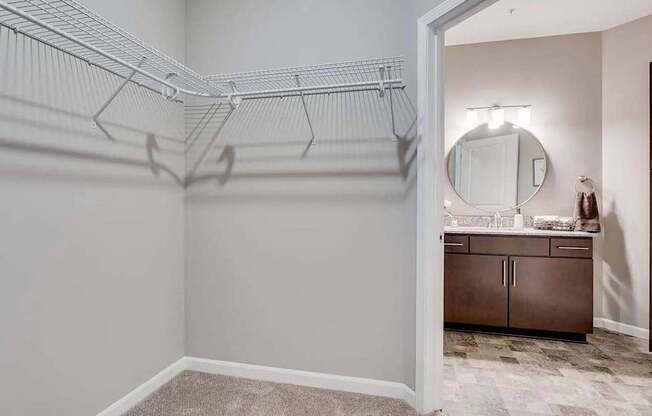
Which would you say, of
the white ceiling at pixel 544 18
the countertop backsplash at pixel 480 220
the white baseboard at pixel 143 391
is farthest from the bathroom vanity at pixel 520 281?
the white baseboard at pixel 143 391

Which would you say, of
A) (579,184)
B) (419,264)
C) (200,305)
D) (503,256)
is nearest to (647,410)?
(503,256)

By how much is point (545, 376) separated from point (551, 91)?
247cm

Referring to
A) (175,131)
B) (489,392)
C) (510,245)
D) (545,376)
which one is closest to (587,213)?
(510,245)

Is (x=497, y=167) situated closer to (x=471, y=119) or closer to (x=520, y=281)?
(x=471, y=119)

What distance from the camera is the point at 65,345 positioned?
151 centimetres

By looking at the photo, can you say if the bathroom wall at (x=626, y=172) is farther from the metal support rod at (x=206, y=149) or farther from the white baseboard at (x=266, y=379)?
the metal support rod at (x=206, y=149)

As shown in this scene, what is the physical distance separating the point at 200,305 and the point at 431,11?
211 centimetres

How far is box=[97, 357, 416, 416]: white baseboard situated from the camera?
186 cm

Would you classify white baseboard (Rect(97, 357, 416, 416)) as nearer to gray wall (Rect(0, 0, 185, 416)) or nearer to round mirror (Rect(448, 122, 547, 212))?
gray wall (Rect(0, 0, 185, 416))

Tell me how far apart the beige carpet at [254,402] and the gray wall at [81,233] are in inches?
6.7

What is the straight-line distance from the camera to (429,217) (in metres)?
1.76

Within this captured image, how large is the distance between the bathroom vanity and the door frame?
1.31 meters

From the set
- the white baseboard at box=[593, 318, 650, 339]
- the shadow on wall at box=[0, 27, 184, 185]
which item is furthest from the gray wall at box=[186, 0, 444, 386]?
the white baseboard at box=[593, 318, 650, 339]

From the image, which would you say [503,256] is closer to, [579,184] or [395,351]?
[579,184]
